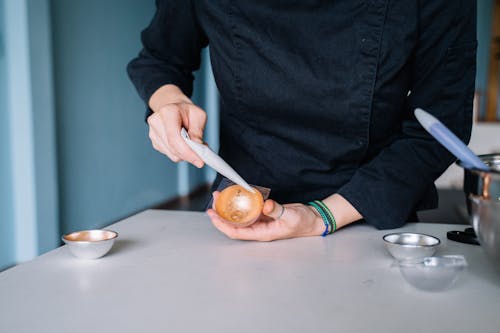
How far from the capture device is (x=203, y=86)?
20.3 feet

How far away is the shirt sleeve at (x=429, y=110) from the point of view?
3.41 ft

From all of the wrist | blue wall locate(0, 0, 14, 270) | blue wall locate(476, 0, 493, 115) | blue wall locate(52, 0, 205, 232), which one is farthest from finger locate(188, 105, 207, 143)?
blue wall locate(476, 0, 493, 115)

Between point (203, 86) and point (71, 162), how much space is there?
3.26 metres

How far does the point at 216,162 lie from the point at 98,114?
2.72m

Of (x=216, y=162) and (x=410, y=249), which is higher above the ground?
(x=216, y=162)

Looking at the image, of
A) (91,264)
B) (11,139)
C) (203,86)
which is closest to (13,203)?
(11,139)

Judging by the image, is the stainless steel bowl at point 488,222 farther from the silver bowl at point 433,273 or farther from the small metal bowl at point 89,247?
the small metal bowl at point 89,247

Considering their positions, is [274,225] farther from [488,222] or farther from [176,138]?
[488,222]

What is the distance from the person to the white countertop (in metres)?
0.11

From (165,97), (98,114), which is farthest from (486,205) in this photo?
(98,114)

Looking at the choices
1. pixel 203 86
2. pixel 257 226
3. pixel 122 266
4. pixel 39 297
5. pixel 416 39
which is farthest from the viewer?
pixel 203 86

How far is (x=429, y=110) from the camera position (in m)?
1.10

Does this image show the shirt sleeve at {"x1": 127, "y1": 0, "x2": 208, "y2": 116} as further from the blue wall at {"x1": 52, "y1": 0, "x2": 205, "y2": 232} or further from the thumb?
the blue wall at {"x1": 52, "y1": 0, "x2": 205, "y2": 232}

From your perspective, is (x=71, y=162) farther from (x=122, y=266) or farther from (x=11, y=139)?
(x=122, y=266)
